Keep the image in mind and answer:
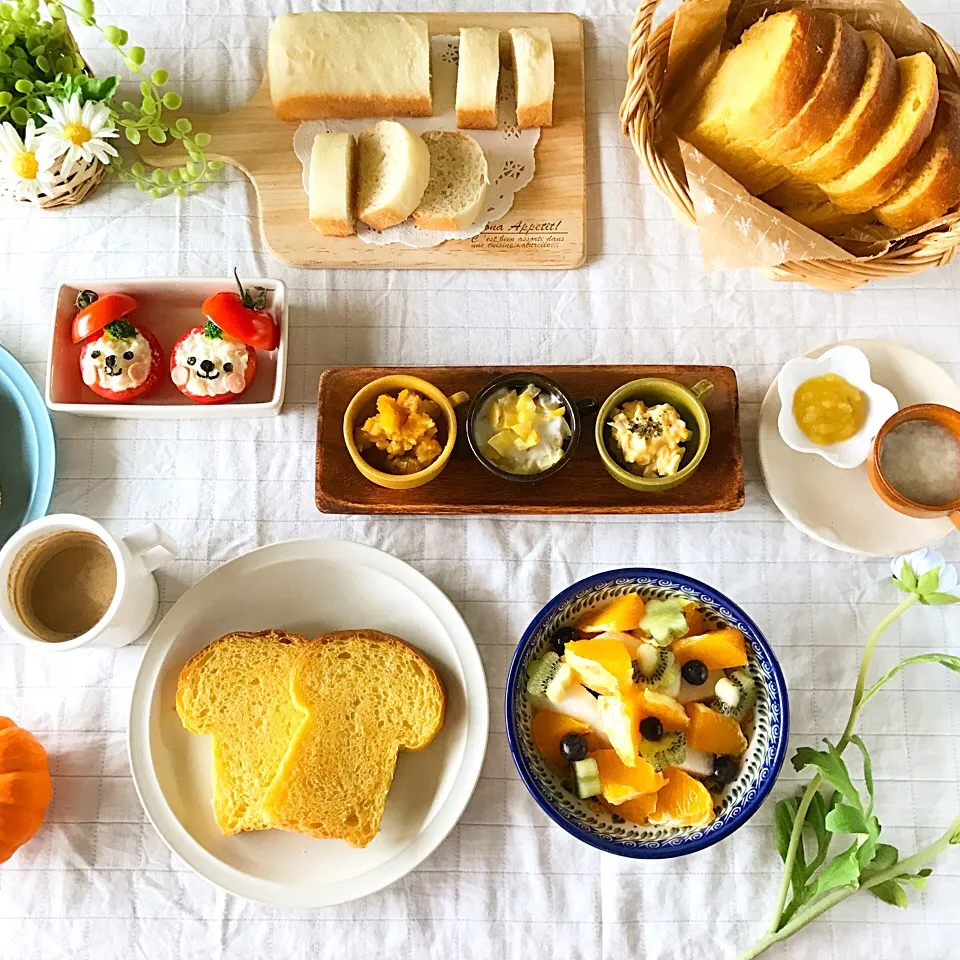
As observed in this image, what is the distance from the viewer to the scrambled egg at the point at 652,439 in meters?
1.08

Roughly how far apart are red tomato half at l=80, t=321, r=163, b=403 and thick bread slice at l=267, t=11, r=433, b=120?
0.40 metres

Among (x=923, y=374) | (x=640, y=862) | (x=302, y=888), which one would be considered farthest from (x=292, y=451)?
(x=923, y=374)

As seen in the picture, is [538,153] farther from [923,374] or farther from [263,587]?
[263,587]

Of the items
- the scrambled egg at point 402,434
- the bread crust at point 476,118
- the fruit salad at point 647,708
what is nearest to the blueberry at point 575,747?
the fruit salad at point 647,708

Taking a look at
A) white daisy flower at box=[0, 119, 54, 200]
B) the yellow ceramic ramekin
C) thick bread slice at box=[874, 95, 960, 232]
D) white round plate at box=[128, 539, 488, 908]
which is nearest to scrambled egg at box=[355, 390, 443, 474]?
the yellow ceramic ramekin

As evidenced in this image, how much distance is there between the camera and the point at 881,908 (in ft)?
3.61

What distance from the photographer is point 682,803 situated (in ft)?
3.22

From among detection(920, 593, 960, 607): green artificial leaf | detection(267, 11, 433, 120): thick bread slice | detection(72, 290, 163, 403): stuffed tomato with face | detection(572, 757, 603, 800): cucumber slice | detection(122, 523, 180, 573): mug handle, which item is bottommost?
detection(572, 757, 603, 800): cucumber slice

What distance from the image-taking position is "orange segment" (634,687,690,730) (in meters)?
0.98

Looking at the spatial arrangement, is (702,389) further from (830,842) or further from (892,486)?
(830,842)

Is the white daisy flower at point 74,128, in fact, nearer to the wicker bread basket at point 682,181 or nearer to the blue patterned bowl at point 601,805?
the wicker bread basket at point 682,181

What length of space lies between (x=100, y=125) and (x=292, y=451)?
503 millimetres

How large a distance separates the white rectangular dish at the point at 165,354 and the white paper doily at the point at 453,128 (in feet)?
0.69

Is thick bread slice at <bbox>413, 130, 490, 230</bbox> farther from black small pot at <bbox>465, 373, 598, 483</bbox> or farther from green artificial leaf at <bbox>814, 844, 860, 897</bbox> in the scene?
green artificial leaf at <bbox>814, 844, 860, 897</bbox>
